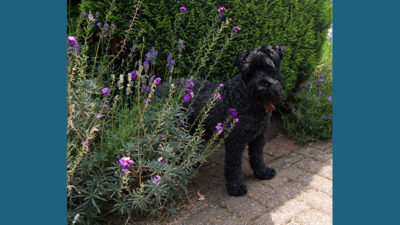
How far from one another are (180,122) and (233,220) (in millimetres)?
1105

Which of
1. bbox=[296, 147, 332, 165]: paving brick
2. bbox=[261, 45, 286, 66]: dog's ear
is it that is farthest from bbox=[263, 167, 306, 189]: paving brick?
bbox=[261, 45, 286, 66]: dog's ear

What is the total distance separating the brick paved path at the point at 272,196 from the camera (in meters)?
2.69

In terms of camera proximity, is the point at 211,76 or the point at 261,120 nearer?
the point at 261,120

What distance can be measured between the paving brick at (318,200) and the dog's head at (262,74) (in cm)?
111

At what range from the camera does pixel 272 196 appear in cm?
305

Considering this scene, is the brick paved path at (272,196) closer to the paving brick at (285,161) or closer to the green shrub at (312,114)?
the paving brick at (285,161)

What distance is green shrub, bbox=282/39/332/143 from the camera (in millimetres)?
4426

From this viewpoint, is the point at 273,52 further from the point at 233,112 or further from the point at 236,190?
the point at 236,190

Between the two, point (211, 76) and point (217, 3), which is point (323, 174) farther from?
point (217, 3)

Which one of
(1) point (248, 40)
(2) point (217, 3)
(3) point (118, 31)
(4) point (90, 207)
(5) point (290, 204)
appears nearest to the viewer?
(4) point (90, 207)

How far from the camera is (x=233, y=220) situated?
267 centimetres

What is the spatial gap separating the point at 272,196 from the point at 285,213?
13.2 inches

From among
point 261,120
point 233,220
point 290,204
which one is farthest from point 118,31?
point 290,204

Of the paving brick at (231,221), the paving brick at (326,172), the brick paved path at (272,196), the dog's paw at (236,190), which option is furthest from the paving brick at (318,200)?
the paving brick at (231,221)
